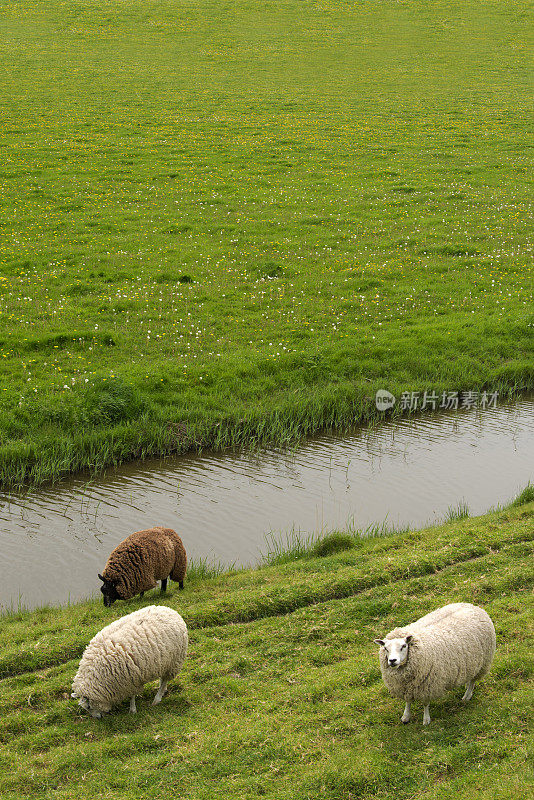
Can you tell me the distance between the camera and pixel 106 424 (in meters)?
17.1

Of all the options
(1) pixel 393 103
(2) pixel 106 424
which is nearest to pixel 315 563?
(2) pixel 106 424

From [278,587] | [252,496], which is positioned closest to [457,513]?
[252,496]

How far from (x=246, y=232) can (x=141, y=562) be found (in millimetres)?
21325

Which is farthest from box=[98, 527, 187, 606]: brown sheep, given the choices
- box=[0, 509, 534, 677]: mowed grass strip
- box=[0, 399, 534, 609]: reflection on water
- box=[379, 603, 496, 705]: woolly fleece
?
box=[379, 603, 496, 705]: woolly fleece

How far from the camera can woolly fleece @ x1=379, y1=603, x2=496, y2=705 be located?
736cm

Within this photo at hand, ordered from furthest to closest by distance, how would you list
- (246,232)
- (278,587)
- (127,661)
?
(246,232)
(278,587)
(127,661)

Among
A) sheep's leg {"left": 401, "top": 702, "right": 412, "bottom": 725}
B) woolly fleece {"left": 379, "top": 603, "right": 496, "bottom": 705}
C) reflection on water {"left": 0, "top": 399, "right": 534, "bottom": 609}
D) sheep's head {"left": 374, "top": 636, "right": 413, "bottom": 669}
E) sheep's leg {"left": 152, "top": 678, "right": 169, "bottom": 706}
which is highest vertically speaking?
sheep's head {"left": 374, "top": 636, "right": 413, "bottom": 669}

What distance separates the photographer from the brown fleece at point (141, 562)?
10477 millimetres

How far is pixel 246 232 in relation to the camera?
Result: 29766 mm

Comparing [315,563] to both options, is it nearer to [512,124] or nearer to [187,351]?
[187,351]

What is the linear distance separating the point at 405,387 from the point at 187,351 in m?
6.28

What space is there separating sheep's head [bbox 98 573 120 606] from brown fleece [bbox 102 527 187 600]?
0.16 feet

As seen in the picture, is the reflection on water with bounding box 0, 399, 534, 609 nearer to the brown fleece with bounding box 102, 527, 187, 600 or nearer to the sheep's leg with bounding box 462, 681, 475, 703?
the brown fleece with bounding box 102, 527, 187, 600

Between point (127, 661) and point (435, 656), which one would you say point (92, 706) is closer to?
point (127, 661)
